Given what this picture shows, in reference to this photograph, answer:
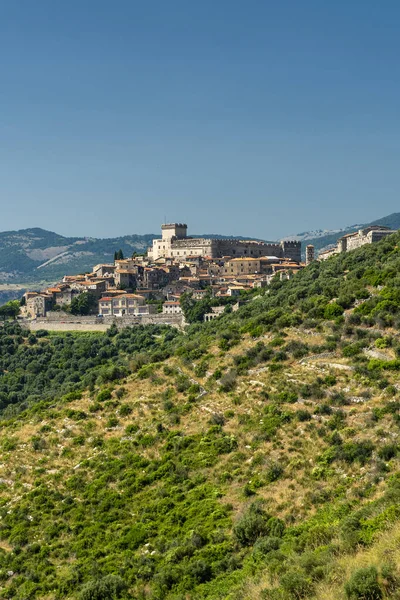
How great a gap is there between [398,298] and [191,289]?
185 feet

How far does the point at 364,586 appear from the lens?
11.8 m

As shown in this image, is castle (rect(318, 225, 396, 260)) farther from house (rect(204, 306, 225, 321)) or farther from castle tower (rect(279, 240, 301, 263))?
castle tower (rect(279, 240, 301, 263))

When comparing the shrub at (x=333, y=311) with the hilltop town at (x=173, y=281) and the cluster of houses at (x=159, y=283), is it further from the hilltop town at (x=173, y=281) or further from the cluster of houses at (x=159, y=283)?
the cluster of houses at (x=159, y=283)

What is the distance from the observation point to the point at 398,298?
30.1 meters

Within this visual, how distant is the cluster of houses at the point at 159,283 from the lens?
8181cm

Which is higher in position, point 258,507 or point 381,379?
point 381,379

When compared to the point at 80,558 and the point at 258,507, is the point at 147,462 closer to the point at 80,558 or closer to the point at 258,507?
the point at 80,558

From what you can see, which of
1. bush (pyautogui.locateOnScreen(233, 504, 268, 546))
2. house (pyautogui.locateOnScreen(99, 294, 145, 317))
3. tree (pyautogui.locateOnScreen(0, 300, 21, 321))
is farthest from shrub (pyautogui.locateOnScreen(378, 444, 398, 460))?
tree (pyautogui.locateOnScreen(0, 300, 21, 321))

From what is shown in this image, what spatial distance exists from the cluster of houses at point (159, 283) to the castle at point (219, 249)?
2.14m

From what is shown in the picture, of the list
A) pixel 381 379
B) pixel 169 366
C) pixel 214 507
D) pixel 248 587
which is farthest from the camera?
pixel 169 366

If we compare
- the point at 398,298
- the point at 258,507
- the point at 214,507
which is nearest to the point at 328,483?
the point at 258,507

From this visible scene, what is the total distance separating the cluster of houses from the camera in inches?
3221

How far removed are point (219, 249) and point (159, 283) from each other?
16.5 metres

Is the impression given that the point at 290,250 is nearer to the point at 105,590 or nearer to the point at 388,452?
the point at 388,452
